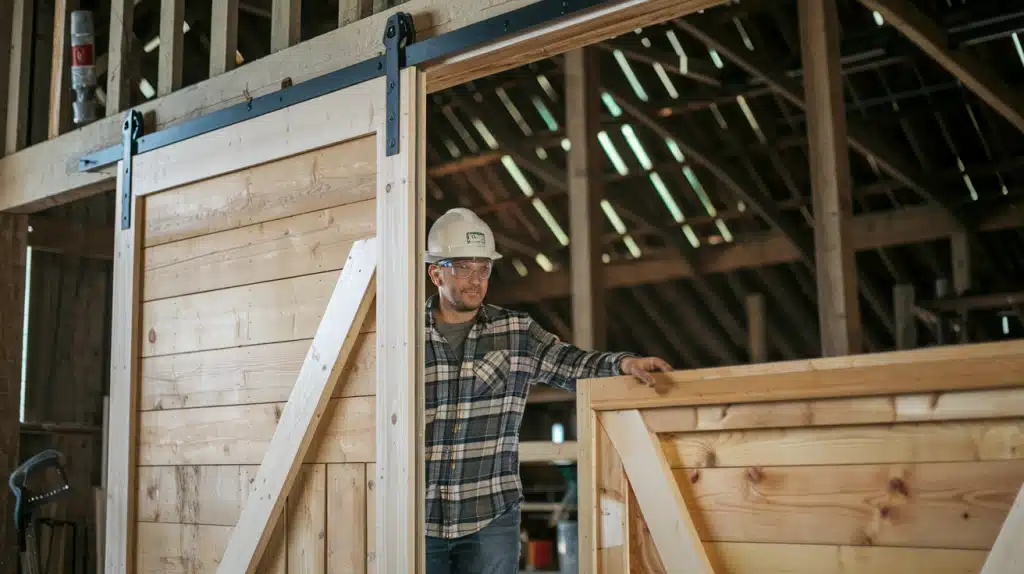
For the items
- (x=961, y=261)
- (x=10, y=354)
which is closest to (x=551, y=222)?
(x=961, y=261)

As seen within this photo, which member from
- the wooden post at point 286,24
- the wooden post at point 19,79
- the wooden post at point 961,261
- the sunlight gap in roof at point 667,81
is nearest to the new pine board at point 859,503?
the wooden post at point 286,24

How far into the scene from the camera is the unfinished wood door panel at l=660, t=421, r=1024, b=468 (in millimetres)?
2662

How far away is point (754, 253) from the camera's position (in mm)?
9812

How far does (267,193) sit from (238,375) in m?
0.63

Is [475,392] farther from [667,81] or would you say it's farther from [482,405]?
[667,81]

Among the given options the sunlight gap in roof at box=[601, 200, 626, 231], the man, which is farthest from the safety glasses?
the sunlight gap in roof at box=[601, 200, 626, 231]

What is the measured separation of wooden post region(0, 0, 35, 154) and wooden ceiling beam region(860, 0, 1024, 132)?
3.86 metres

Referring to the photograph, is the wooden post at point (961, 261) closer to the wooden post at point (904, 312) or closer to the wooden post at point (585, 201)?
the wooden post at point (904, 312)

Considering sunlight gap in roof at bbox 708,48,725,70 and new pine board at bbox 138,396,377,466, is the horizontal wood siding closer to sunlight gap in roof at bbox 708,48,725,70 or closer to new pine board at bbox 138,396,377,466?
new pine board at bbox 138,396,377,466

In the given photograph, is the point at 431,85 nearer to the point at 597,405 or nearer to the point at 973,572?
the point at 597,405

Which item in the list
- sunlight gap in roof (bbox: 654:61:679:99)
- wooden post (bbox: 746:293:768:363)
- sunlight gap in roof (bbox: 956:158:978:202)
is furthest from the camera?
sunlight gap in roof (bbox: 654:61:679:99)

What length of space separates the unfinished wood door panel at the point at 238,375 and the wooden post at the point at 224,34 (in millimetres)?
1129

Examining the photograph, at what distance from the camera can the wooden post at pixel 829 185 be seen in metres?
4.39

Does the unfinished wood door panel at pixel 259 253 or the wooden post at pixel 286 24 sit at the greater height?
the wooden post at pixel 286 24
